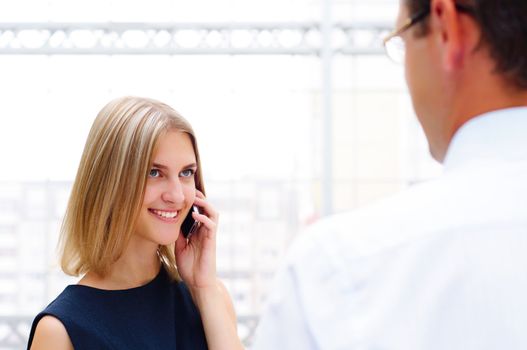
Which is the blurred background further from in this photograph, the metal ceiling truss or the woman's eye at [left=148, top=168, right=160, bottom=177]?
the woman's eye at [left=148, top=168, right=160, bottom=177]

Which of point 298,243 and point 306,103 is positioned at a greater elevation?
point 306,103

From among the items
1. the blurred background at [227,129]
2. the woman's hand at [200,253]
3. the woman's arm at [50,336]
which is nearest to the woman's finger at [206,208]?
the woman's hand at [200,253]

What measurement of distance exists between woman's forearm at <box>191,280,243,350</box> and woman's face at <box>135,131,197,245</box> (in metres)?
0.14

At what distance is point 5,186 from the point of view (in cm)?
353

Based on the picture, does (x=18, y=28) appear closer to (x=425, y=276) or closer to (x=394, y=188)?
(x=394, y=188)

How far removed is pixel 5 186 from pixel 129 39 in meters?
1.10

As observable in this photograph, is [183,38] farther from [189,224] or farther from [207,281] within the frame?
[207,281]

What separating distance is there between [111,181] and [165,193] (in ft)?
0.37

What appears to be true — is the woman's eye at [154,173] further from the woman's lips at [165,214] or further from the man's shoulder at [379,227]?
the man's shoulder at [379,227]

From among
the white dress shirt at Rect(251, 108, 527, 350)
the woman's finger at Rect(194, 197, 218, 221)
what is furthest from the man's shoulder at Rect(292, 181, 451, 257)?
the woman's finger at Rect(194, 197, 218, 221)

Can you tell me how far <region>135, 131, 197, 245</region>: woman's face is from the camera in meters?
1.30

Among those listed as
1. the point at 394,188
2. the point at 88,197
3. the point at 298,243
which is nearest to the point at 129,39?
the point at 394,188

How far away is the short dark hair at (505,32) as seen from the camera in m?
0.50

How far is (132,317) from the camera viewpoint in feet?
4.26
